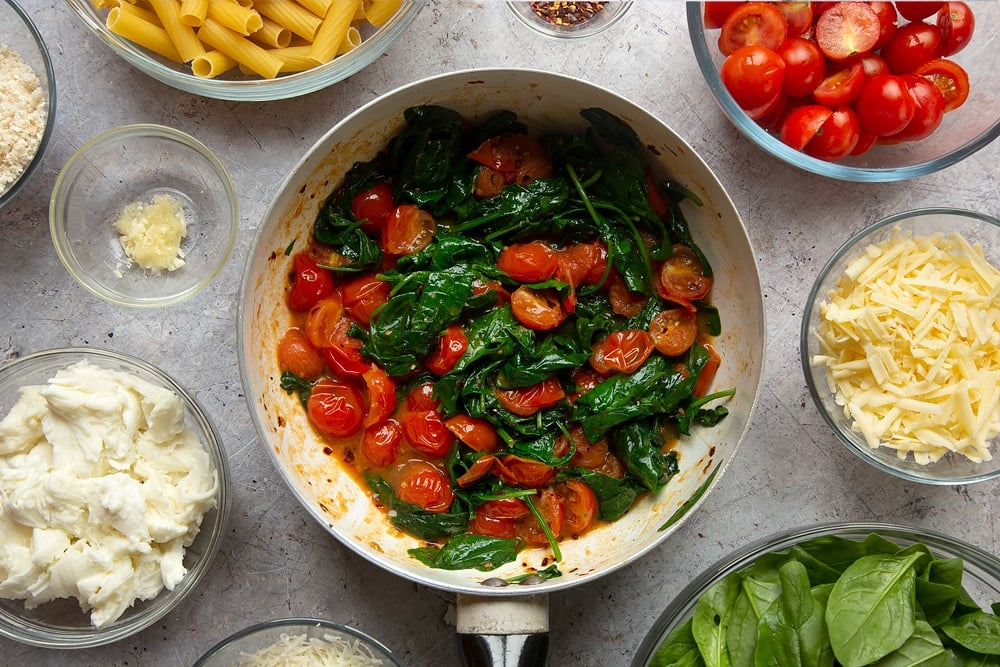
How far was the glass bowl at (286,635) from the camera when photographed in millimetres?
2400

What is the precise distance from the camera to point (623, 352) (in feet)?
7.91

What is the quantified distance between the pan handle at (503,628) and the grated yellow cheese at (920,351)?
109cm

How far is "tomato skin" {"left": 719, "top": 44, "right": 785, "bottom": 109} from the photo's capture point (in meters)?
2.38

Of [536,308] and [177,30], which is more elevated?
[177,30]

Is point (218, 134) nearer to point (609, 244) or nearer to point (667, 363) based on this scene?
point (609, 244)

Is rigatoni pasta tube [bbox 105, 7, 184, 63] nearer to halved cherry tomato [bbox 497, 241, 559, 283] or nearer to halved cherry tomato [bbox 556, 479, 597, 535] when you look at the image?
halved cherry tomato [bbox 497, 241, 559, 283]

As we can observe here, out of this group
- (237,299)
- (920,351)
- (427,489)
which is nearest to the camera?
(920,351)

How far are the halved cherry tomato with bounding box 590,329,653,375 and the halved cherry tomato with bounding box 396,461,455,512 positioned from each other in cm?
57

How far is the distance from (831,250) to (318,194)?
64.0 inches

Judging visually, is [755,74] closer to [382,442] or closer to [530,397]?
[530,397]

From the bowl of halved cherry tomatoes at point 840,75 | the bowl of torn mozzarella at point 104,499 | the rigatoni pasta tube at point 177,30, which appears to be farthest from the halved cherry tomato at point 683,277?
the rigatoni pasta tube at point 177,30

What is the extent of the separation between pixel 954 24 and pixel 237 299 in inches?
93.0

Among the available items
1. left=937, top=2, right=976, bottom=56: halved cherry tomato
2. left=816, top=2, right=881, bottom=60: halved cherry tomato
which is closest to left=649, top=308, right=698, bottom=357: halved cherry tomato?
left=816, top=2, right=881, bottom=60: halved cherry tomato

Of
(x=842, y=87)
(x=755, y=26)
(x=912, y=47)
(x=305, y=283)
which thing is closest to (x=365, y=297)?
(x=305, y=283)
